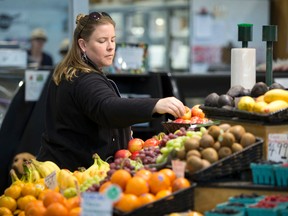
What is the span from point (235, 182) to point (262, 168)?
15cm

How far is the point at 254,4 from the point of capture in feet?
45.4

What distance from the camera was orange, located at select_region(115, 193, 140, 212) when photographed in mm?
3109

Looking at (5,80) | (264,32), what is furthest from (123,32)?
(264,32)

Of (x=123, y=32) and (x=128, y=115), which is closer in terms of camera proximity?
(x=128, y=115)

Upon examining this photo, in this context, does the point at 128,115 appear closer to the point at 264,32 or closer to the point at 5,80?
the point at 264,32

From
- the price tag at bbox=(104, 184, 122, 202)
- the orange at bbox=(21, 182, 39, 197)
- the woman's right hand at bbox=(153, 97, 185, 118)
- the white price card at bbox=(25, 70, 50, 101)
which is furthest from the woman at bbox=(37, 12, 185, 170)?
the white price card at bbox=(25, 70, 50, 101)

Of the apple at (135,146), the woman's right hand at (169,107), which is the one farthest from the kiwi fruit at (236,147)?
the apple at (135,146)

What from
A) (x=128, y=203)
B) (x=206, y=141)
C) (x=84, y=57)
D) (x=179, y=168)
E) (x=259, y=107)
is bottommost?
(x=128, y=203)

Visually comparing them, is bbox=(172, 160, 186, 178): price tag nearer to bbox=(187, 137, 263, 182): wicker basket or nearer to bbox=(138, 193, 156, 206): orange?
bbox=(187, 137, 263, 182): wicker basket

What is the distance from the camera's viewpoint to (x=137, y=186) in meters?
3.21

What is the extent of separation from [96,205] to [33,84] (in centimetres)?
444

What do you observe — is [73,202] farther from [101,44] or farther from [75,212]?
[101,44]

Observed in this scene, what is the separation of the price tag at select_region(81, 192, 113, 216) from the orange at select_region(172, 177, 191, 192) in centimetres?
50

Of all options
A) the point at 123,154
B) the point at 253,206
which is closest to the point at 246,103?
the point at 253,206
